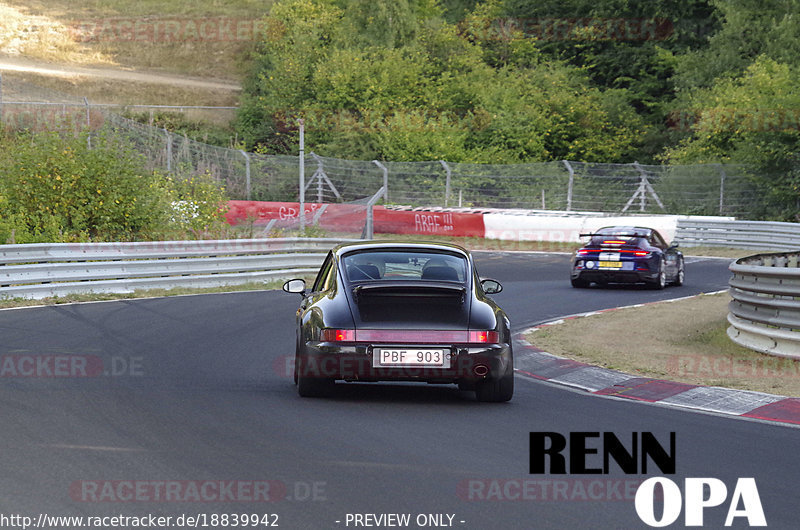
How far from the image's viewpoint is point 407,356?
8.72 metres

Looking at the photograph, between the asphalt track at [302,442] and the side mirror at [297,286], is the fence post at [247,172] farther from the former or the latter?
the side mirror at [297,286]

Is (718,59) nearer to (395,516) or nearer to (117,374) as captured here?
(117,374)

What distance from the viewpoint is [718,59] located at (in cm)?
5241

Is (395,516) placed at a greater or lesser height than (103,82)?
lesser

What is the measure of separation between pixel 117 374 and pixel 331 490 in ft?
16.3

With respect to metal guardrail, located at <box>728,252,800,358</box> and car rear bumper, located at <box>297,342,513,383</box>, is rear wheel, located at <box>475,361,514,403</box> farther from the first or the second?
metal guardrail, located at <box>728,252,800,358</box>

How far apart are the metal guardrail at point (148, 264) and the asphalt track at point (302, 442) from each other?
5186 millimetres

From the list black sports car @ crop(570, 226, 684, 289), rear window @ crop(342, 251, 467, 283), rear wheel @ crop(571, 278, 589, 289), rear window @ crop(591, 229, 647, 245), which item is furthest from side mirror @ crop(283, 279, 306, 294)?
rear window @ crop(591, 229, 647, 245)

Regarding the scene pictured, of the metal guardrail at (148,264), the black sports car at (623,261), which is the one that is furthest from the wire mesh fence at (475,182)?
the black sports car at (623,261)

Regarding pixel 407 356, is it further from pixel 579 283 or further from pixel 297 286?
pixel 579 283

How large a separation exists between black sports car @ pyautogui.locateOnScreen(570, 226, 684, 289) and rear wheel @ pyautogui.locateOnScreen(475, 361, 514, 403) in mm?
12961

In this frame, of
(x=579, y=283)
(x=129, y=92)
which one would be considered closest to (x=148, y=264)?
(x=579, y=283)

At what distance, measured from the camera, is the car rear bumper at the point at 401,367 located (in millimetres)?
8758

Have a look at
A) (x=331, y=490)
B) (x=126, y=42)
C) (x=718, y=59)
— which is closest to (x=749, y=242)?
(x=718, y=59)
